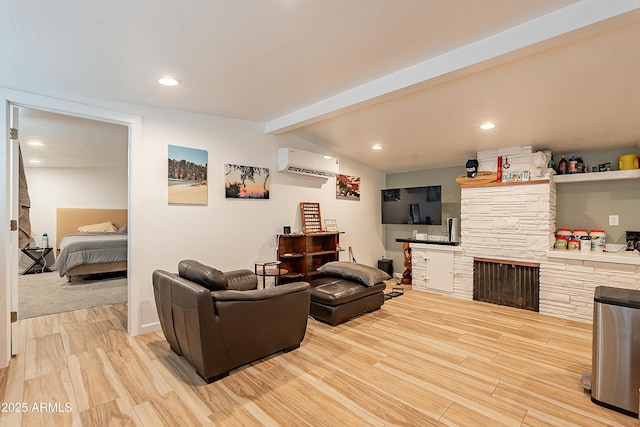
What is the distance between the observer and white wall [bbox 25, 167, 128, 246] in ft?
21.8

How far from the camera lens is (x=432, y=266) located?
16.2 feet

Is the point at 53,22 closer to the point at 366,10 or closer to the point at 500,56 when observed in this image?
the point at 366,10

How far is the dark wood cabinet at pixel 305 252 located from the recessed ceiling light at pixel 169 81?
7.63ft

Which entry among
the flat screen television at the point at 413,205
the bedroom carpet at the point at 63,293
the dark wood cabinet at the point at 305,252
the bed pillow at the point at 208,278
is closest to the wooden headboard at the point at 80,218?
the bedroom carpet at the point at 63,293

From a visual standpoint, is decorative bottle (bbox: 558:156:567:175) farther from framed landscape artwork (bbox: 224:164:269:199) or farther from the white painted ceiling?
framed landscape artwork (bbox: 224:164:269:199)

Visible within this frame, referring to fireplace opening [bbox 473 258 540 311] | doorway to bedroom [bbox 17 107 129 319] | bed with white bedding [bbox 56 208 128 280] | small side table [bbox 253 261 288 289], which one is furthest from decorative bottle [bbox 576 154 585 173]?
bed with white bedding [bbox 56 208 128 280]

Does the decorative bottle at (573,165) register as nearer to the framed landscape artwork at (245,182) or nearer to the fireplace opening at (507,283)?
the fireplace opening at (507,283)

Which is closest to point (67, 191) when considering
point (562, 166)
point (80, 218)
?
point (80, 218)

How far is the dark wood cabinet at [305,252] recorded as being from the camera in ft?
14.7

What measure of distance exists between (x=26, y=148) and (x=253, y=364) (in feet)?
18.4

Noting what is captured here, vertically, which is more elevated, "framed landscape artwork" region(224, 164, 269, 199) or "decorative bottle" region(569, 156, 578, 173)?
"decorative bottle" region(569, 156, 578, 173)

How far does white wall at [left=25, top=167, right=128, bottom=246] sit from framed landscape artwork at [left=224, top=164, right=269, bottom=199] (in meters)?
5.26

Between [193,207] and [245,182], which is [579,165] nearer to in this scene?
[245,182]

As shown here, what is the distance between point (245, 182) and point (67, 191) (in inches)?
225
